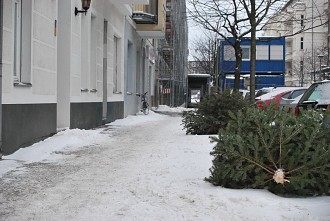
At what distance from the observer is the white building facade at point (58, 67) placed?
841 centimetres

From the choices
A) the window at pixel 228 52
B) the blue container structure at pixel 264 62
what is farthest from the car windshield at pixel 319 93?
the window at pixel 228 52

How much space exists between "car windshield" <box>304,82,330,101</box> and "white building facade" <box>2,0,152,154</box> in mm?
5453

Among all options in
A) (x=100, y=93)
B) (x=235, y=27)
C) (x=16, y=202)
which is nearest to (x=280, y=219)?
(x=16, y=202)

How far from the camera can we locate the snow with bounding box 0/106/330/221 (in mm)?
4934

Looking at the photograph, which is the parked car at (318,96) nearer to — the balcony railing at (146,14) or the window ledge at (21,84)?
the window ledge at (21,84)

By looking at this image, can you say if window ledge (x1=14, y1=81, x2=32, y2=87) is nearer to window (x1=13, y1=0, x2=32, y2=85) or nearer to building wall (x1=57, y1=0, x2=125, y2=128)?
window (x1=13, y1=0, x2=32, y2=85)

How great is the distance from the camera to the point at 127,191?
19.3 feet

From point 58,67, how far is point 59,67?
0.03 meters

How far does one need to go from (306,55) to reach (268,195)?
6138 centimetres

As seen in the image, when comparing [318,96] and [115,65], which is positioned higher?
[115,65]

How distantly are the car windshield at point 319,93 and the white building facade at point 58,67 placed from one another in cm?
545

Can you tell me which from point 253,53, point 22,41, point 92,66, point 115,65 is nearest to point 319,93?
point 22,41

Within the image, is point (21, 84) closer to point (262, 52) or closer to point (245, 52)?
point (262, 52)

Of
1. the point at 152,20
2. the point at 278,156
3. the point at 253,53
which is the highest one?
the point at 152,20
